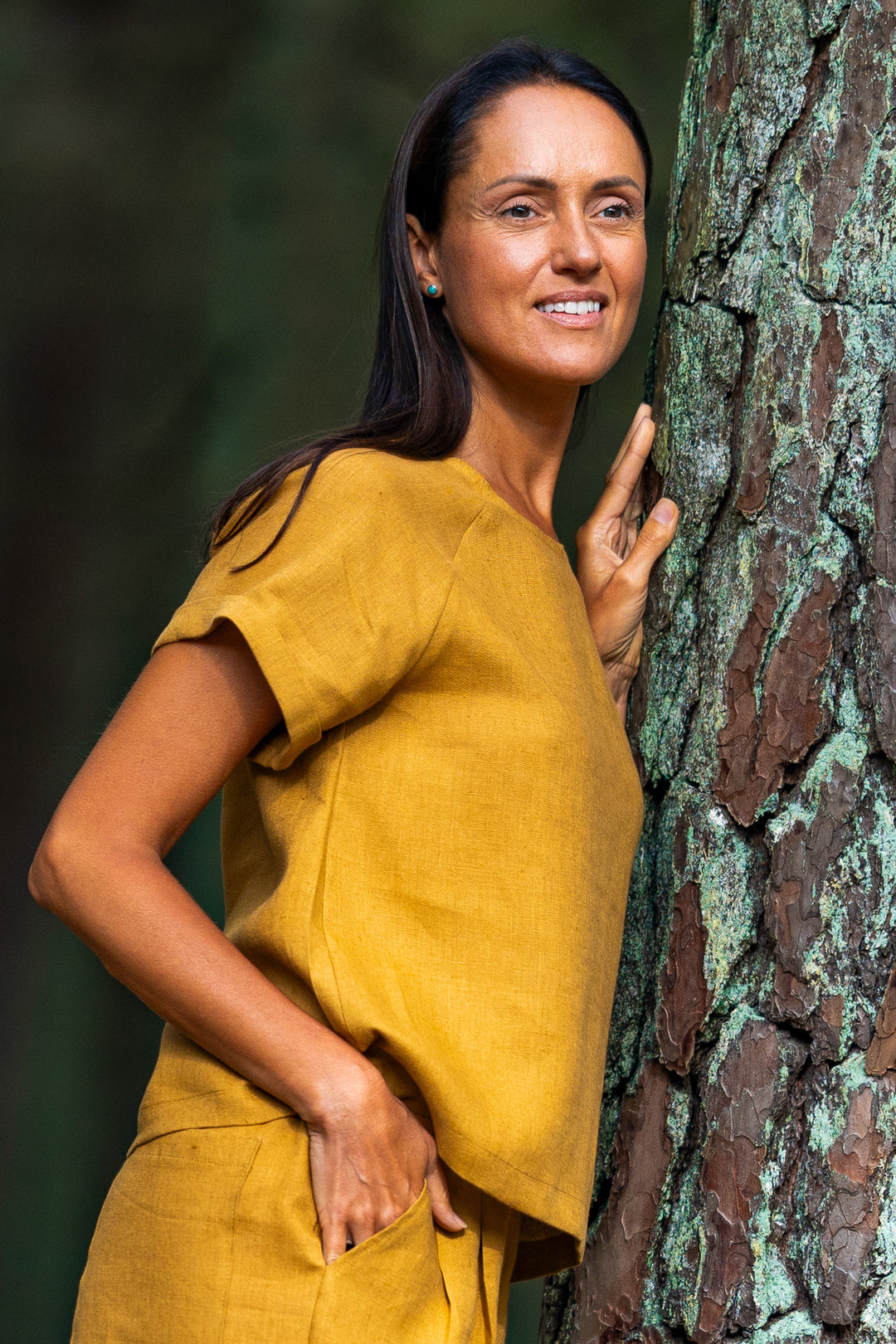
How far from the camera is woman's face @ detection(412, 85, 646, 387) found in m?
1.39

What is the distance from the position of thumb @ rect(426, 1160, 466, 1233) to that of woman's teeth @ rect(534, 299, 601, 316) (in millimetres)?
753

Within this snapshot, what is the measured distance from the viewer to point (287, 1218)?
110 cm

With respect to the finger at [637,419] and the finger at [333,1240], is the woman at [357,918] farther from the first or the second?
the finger at [637,419]

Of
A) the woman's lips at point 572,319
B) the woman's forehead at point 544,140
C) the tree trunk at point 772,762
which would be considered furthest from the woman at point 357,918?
the woman's forehead at point 544,140

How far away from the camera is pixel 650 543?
146 centimetres

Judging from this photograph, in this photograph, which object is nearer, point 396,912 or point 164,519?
point 396,912

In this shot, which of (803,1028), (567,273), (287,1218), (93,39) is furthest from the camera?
(93,39)

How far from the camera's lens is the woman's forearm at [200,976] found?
1113mm

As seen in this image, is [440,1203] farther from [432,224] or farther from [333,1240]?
Answer: [432,224]

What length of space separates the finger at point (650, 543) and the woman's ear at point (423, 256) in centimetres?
30

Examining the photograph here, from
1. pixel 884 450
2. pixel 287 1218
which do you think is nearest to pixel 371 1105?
pixel 287 1218

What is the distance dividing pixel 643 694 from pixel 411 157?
0.57 m

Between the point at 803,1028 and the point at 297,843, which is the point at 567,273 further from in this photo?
the point at 803,1028

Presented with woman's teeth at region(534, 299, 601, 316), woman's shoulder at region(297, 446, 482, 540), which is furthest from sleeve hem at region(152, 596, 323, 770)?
woman's teeth at region(534, 299, 601, 316)
